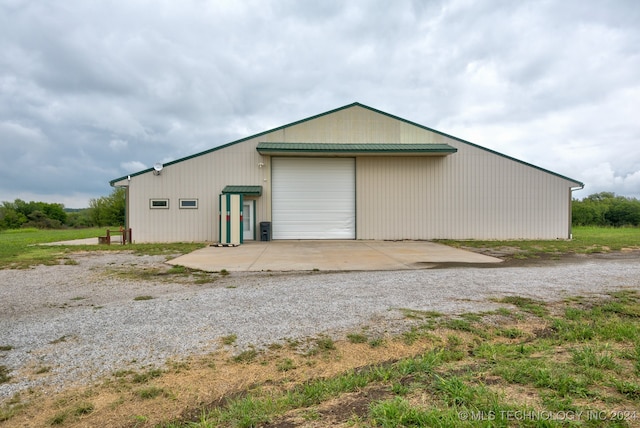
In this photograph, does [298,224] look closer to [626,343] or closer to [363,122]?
[363,122]

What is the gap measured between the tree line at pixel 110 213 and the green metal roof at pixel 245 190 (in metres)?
35.4

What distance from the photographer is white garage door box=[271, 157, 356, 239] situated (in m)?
19.0

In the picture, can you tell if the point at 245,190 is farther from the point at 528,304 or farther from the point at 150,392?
the point at 150,392

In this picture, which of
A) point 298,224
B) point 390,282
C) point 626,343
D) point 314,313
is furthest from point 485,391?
point 298,224

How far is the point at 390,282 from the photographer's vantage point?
7453 millimetres

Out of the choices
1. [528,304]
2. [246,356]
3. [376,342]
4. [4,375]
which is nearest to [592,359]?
[376,342]

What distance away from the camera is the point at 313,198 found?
63.0 ft

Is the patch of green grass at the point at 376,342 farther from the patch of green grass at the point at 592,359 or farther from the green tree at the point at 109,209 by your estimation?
the green tree at the point at 109,209

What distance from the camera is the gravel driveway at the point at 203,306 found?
3.76m

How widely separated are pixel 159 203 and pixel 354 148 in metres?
10.5

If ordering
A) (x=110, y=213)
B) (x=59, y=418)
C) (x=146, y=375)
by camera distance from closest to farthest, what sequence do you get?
(x=59, y=418) → (x=146, y=375) → (x=110, y=213)

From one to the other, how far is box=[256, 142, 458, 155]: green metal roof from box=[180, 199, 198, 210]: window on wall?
4317 mm

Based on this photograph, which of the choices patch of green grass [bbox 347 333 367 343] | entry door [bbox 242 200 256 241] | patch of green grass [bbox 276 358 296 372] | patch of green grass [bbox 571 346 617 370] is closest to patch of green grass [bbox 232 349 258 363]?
patch of green grass [bbox 276 358 296 372]

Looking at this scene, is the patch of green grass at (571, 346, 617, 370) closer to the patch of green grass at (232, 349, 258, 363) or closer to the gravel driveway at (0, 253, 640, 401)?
the gravel driveway at (0, 253, 640, 401)
